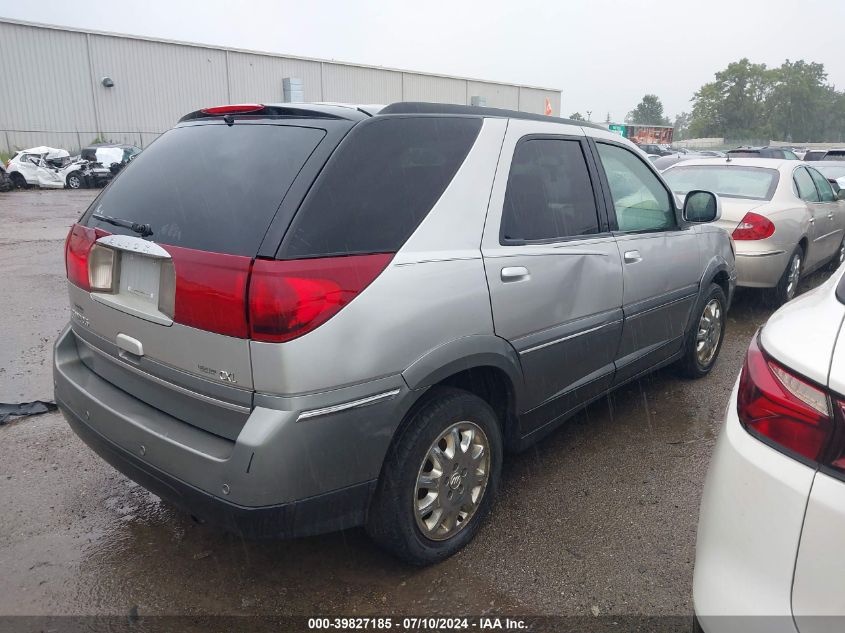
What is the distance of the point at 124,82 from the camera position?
34.6 metres

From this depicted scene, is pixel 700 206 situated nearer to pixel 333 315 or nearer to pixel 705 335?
pixel 705 335

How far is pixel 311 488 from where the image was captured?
2.26m

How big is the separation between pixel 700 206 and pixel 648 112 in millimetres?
146447

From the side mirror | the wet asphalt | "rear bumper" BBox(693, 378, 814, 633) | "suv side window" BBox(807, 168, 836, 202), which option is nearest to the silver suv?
the wet asphalt

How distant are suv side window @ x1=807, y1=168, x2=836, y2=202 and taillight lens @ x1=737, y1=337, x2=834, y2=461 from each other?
24.0 feet

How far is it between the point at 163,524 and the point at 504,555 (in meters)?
1.60

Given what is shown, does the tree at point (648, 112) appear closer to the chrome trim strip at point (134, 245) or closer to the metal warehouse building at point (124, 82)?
the metal warehouse building at point (124, 82)

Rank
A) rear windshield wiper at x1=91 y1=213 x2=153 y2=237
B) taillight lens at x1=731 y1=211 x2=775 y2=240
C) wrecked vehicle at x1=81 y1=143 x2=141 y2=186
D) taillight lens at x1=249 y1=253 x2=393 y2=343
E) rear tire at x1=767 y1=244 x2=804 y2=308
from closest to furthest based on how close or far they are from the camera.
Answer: taillight lens at x1=249 y1=253 x2=393 y2=343 → rear windshield wiper at x1=91 y1=213 x2=153 y2=237 → taillight lens at x1=731 y1=211 x2=775 y2=240 → rear tire at x1=767 y1=244 x2=804 y2=308 → wrecked vehicle at x1=81 y1=143 x2=141 y2=186

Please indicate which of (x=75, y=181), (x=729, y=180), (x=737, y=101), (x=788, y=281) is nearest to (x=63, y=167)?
(x=75, y=181)

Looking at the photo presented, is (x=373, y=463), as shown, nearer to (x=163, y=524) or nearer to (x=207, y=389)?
(x=207, y=389)

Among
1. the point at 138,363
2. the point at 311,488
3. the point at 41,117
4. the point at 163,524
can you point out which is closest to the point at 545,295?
the point at 311,488

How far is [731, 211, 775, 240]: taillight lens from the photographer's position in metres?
6.49

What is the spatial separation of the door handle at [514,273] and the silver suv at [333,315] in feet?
0.05

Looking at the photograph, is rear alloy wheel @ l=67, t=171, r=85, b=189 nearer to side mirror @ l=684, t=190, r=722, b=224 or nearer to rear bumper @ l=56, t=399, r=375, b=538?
side mirror @ l=684, t=190, r=722, b=224
